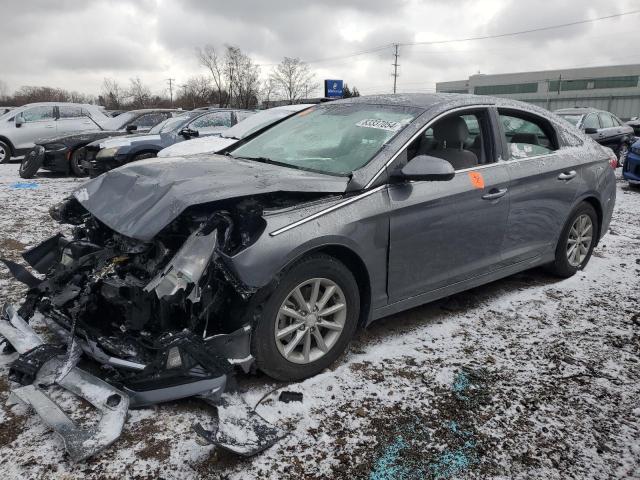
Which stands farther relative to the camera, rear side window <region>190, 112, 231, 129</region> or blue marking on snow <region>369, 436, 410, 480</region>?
rear side window <region>190, 112, 231, 129</region>

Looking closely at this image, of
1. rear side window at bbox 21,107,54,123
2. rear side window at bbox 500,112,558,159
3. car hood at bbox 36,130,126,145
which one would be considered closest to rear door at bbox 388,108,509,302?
rear side window at bbox 500,112,558,159

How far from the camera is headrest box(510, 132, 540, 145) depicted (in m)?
4.12

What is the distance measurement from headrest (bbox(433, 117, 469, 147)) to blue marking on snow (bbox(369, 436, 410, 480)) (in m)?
2.26

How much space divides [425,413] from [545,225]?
2.32 m

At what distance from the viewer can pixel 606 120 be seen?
44.9ft

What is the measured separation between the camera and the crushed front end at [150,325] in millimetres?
2486

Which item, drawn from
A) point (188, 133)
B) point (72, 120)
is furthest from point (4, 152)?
point (188, 133)

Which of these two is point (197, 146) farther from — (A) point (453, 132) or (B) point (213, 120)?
(A) point (453, 132)

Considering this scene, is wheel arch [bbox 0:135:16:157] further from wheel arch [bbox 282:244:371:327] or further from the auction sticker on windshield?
wheel arch [bbox 282:244:371:327]

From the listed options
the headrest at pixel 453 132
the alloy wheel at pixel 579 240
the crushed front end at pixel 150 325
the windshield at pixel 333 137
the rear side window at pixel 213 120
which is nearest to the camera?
the crushed front end at pixel 150 325

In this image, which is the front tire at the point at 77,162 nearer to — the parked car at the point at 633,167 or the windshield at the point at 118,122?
the windshield at the point at 118,122

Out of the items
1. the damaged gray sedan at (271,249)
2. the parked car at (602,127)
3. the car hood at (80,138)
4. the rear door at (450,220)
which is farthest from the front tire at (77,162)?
the parked car at (602,127)

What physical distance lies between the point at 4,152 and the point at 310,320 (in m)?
13.7

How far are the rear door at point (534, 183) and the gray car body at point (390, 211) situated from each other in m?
0.01
